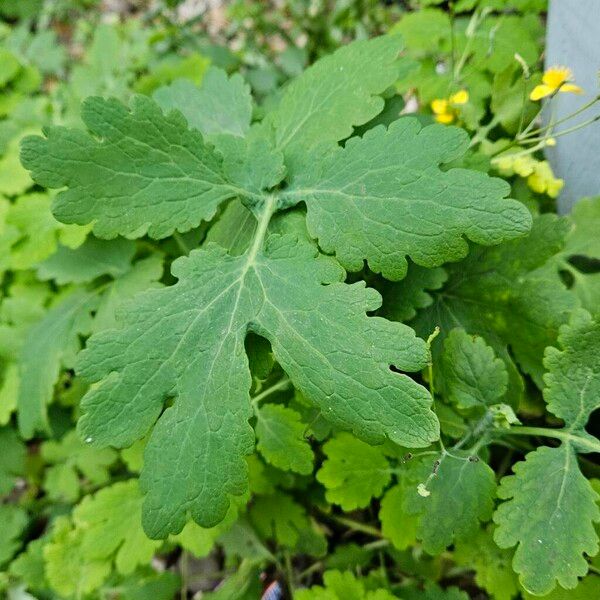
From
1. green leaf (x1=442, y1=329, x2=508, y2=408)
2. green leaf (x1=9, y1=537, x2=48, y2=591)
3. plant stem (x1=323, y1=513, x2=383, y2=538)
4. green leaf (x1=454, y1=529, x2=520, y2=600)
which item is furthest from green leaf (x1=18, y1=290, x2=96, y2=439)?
→ green leaf (x1=454, y1=529, x2=520, y2=600)

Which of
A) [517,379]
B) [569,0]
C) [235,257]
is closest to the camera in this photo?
[235,257]

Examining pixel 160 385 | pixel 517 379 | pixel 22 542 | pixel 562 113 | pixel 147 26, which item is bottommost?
pixel 22 542

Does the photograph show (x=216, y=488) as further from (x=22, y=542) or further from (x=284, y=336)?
(x=22, y=542)

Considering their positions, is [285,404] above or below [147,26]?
below

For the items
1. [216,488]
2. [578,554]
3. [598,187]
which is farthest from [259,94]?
[578,554]

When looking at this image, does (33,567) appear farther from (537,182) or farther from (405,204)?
(537,182)

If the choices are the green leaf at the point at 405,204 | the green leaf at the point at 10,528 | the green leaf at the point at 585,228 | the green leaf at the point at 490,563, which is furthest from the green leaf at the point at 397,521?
the green leaf at the point at 10,528
